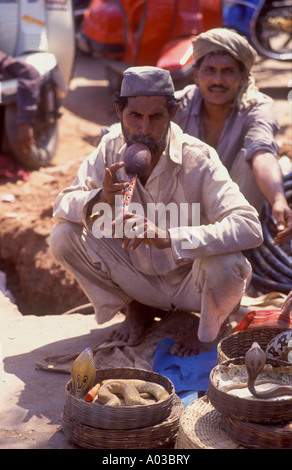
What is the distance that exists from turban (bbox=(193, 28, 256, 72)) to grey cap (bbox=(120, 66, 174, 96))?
0.99 meters

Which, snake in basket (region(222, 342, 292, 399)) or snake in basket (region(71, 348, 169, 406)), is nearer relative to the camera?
snake in basket (region(222, 342, 292, 399))

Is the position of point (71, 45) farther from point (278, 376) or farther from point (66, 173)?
point (278, 376)

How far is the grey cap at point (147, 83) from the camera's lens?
11.6ft

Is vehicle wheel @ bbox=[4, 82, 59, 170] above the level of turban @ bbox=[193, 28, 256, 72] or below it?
below

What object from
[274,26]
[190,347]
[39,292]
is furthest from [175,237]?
[274,26]

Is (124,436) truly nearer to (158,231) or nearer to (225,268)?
(158,231)

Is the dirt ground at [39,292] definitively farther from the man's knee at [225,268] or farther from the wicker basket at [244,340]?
the man's knee at [225,268]

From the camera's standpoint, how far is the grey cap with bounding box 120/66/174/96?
3.53 meters

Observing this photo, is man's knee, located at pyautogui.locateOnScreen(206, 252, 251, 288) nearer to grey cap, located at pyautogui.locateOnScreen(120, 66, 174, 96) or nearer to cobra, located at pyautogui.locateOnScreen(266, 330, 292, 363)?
cobra, located at pyautogui.locateOnScreen(266, 330, 292, 363)

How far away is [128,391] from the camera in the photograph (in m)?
3.07

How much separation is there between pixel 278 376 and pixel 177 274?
111 centimetres

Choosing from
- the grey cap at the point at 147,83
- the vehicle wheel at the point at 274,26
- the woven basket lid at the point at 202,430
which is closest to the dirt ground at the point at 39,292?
the vehicle wheel at the point at 274,26

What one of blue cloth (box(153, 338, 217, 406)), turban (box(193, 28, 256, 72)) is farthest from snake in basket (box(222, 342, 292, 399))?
turban (box(193, 28, 256, 72))

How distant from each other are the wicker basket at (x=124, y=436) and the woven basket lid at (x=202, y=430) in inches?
4.2
